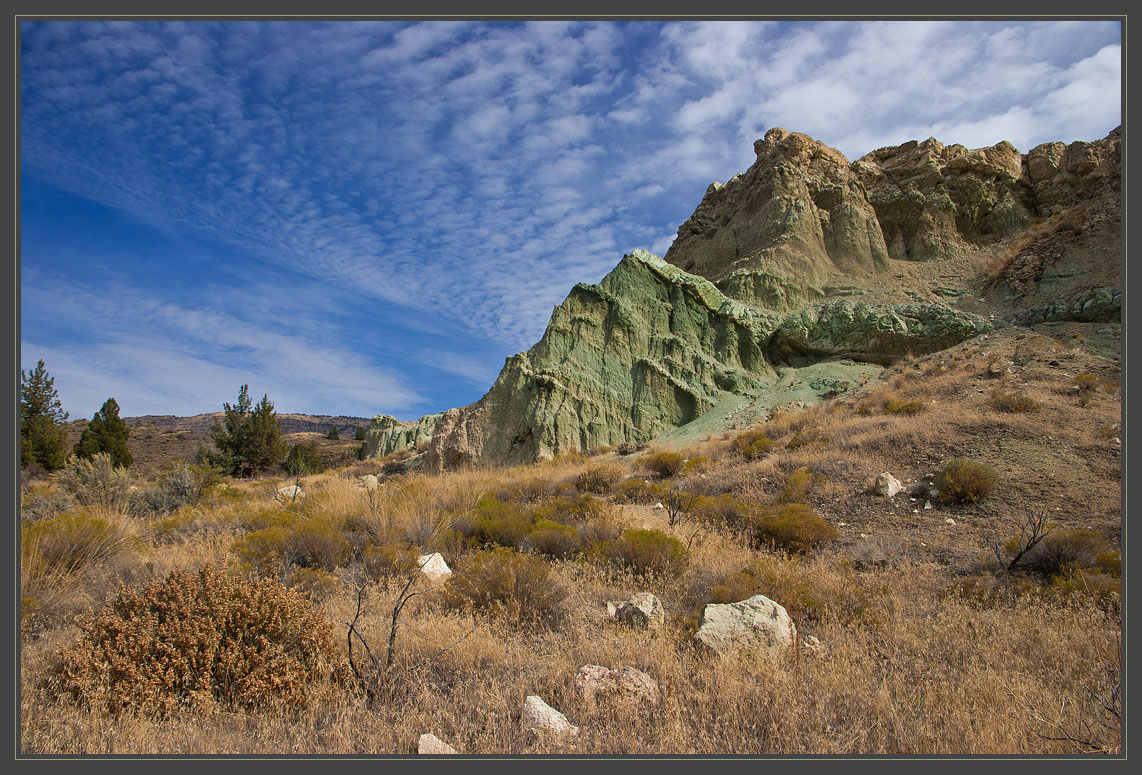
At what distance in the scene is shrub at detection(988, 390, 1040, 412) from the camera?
11.9m

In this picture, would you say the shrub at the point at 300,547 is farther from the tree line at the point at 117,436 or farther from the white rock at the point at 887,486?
the tree line at the point at 117,436

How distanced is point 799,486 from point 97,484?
16.8 m

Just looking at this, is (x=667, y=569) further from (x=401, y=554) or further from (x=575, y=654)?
(x=401, y=554)

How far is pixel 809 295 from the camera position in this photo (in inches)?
1029

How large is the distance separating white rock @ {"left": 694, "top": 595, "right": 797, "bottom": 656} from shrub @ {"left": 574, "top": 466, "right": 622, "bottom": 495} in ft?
26.8

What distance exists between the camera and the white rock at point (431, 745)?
2.93 meters

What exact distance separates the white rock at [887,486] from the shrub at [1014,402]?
4888 millimetres

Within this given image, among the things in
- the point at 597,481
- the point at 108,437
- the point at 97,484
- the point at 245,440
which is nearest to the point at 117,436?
the point at 108,437

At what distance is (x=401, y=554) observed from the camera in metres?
6.91

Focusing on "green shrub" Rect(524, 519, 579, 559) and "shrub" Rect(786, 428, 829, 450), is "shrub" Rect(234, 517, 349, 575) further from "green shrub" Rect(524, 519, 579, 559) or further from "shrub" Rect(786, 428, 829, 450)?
"shrub" Rect(786, 428, 829, 450)

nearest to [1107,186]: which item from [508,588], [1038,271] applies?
[1038,271]

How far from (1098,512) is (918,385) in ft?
32.3

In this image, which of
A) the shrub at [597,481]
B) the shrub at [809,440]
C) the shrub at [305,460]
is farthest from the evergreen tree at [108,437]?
the shrub at [809,440]

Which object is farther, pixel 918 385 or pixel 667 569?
pixel 918 385
